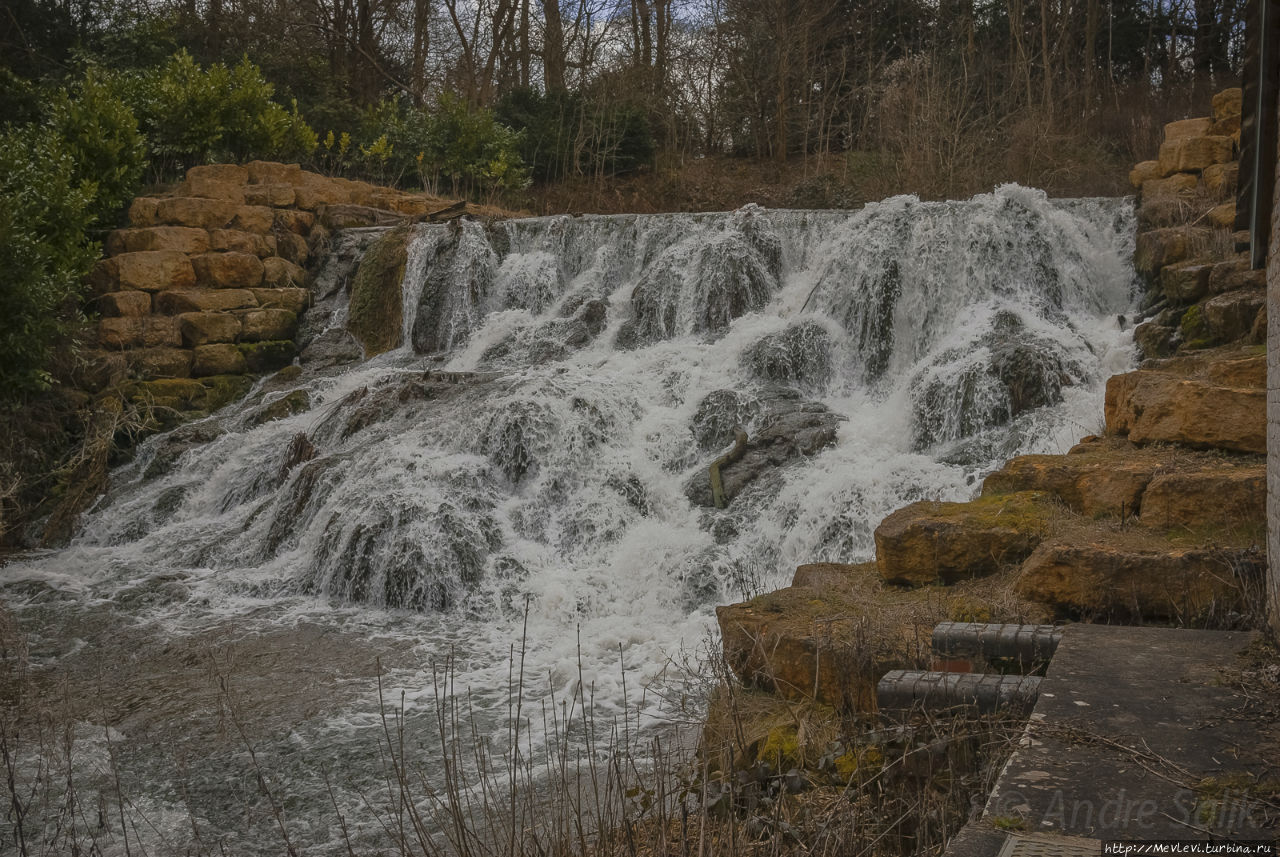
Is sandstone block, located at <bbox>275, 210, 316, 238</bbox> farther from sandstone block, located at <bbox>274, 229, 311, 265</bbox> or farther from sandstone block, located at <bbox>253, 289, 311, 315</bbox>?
sandstone block, located at <bbox>253, 289, 311, 315</bbox>

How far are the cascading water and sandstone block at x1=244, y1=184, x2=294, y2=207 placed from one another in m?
2.89

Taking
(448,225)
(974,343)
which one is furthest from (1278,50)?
(448,225)

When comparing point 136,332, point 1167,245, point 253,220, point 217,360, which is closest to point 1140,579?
point 1167,245

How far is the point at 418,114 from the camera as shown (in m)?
19.0

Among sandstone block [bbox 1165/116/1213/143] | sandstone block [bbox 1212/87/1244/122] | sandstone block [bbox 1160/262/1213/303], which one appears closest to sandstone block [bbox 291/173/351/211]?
sandstone block [bbox 1165/116/1213/143]

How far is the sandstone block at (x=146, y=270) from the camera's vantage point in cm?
1305

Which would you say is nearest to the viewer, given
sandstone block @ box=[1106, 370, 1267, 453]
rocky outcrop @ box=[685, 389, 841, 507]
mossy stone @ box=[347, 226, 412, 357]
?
sandstone block @ box=[1106, 370, 1267, 453]

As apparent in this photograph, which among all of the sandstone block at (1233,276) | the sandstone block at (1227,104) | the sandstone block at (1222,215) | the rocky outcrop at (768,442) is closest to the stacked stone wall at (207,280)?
the rocky outcrop at (768,442)

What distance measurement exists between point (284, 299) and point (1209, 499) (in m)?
11.8

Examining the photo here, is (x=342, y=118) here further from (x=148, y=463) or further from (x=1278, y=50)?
(x=1278, y=50)

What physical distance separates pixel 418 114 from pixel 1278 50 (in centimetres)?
1694

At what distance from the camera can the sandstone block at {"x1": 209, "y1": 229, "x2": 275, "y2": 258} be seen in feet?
44.9

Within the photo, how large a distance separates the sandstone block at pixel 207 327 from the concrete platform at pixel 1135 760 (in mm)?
11520

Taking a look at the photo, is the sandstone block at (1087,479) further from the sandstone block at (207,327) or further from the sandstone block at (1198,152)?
the sandstone block at (207,327)
